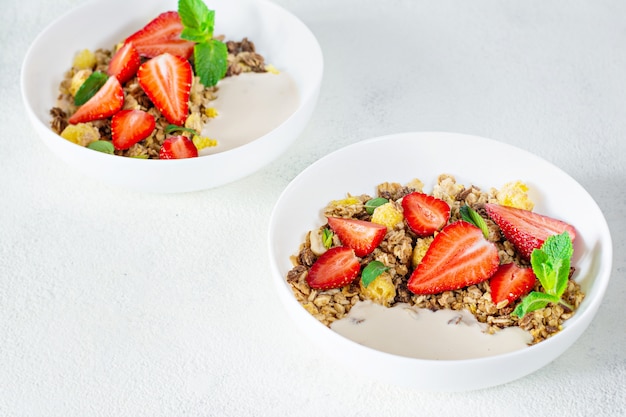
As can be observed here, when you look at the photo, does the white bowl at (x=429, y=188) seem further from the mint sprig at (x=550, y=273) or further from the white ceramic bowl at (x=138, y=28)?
the white ceramic bowl at (x=138, y=28)

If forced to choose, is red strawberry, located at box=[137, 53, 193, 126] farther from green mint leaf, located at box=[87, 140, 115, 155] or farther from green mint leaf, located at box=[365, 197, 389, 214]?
green mint leaf, located at box=[365, 197, 389, 214]

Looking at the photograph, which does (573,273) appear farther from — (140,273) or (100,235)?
(100,235)

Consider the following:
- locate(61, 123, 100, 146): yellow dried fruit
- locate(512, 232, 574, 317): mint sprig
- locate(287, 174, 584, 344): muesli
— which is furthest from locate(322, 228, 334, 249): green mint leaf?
locate(61, 123, 100, 146): yellow dried fruit

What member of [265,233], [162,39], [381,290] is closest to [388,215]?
[381,290]

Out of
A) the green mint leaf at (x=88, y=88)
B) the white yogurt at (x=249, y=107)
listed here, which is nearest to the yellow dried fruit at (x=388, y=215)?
the white yogurt at (x=249, y=107)

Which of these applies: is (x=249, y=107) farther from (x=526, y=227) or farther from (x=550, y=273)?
(x=550, y=273)

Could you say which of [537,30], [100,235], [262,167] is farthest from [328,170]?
[537,30]
